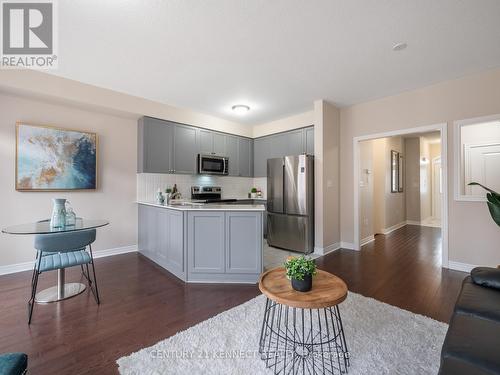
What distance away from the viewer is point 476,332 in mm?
1186

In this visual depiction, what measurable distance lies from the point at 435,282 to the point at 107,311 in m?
3.78

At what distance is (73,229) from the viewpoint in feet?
7.42

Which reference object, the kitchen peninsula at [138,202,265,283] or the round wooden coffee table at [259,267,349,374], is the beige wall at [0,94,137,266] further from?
the round wooden coffee table at [259,267,349,374]

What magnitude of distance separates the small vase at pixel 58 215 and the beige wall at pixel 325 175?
365cm

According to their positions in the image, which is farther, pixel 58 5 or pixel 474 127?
pixel 474 127

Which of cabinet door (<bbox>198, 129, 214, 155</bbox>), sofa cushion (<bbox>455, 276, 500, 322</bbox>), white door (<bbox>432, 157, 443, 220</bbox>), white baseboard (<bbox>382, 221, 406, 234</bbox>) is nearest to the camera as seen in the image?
sofa cushion (<bbox>455, 276, 500, 322</bbox>)

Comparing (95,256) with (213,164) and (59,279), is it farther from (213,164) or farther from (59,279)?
(213,164)

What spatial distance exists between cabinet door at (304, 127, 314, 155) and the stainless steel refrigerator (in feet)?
1.42

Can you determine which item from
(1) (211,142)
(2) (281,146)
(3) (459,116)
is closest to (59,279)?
(1) (211,142)

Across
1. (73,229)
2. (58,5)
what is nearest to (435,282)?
(73,229)

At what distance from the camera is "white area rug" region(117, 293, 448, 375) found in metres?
1.50

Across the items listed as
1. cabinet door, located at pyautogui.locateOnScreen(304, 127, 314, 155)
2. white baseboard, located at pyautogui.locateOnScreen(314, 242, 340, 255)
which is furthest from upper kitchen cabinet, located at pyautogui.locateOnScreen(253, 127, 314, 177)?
white baseboard, located at pyautogui.locateOnScreen(314, 242, 340, 255)

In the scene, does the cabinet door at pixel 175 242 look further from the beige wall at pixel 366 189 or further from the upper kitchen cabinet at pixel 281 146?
the beige wall at pixel 366 189

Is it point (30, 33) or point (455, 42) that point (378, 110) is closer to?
point (455, 42)
